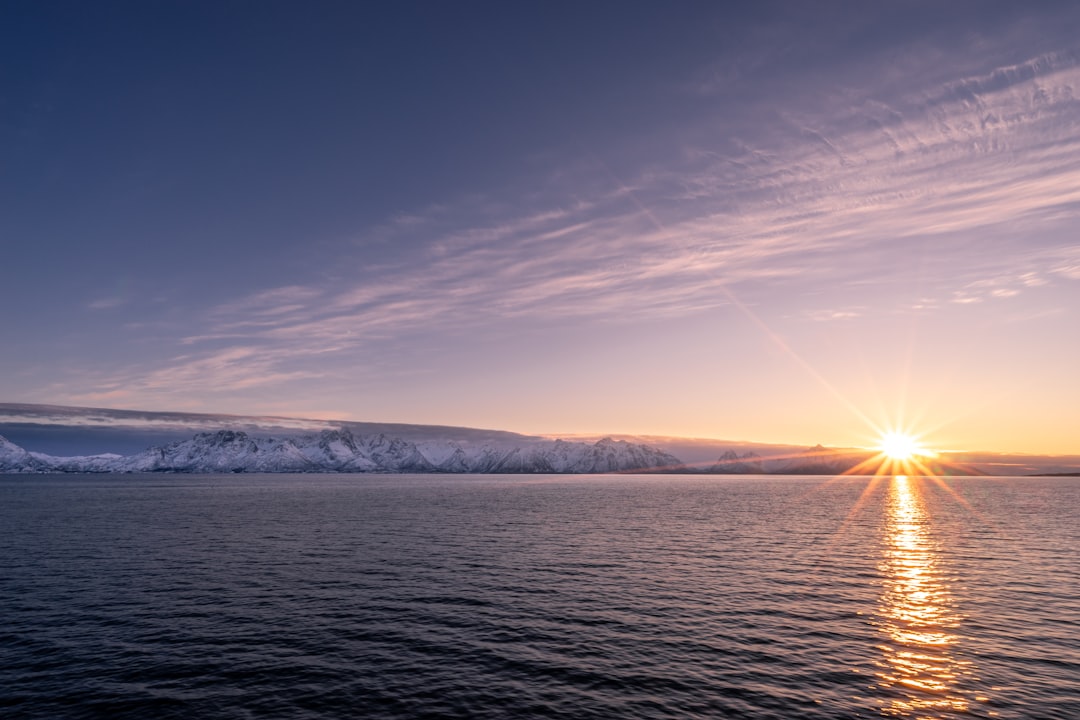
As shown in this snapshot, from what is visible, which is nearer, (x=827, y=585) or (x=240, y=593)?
(x=240, y=593)

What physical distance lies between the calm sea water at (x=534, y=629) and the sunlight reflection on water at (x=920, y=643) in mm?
191

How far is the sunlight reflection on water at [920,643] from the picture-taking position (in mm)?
28016

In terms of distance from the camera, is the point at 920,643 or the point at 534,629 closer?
the point at 920,643

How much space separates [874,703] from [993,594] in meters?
33.1

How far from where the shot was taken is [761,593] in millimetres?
49781

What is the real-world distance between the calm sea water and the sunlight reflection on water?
0.63ft

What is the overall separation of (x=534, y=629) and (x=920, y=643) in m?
25.0

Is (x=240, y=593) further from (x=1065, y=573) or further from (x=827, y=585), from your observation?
(x=1065, y=573)

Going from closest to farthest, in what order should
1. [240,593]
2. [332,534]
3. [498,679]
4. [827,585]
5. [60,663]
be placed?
[498,679] → [60,663] → [240,593] → [827,585] → [332,534]

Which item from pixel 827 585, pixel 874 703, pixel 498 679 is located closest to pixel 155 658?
pixel 498 679

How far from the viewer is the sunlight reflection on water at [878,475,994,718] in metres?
28.0

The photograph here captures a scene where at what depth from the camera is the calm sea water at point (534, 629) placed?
92.2 ft

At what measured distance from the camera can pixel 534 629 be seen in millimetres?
39094

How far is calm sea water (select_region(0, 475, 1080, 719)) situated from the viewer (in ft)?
92.2
